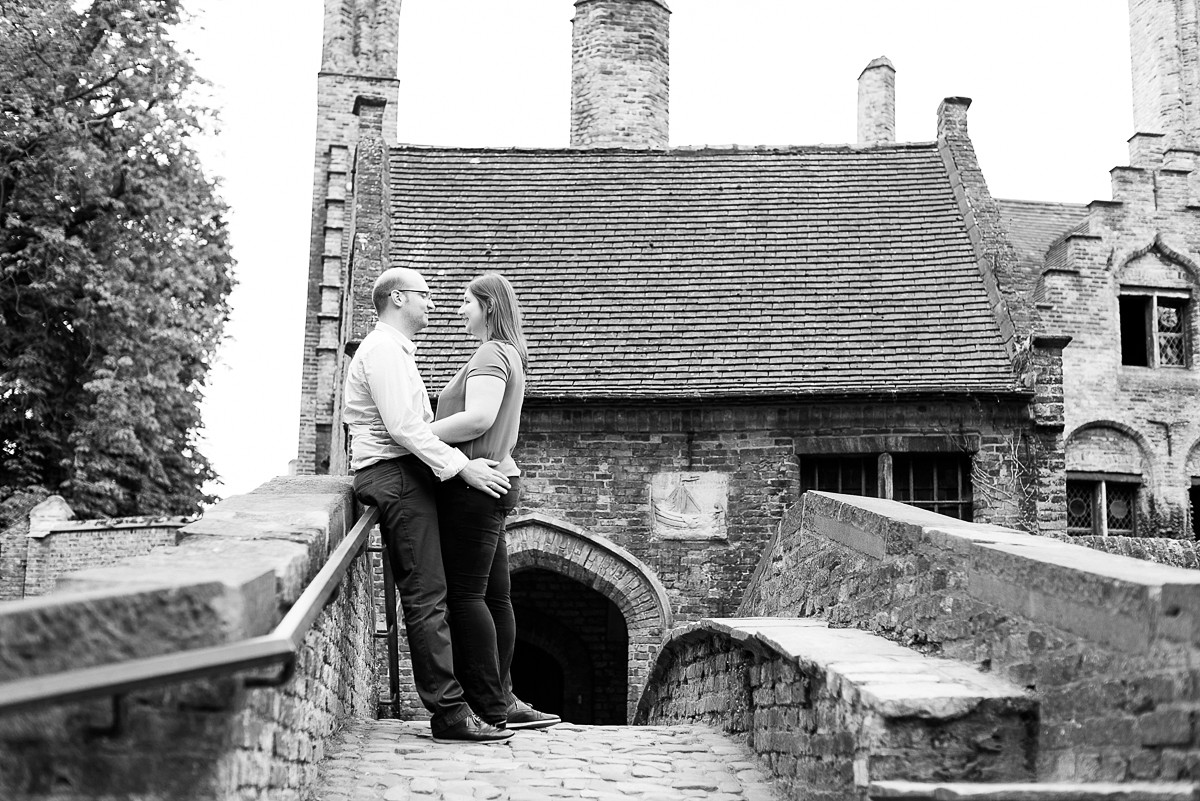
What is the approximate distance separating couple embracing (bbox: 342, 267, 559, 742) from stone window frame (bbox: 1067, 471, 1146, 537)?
17.4 metres

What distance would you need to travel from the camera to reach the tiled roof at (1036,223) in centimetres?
2548

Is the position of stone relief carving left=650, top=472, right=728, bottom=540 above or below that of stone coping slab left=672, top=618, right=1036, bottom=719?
above

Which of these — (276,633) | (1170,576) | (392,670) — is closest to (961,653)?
(1170,576)

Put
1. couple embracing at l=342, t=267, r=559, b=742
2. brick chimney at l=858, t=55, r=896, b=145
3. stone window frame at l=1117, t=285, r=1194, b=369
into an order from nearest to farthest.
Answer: couple embracing at l=342, t=267, r=559, b=742, stone window frame at l=1117, t=285, r=1194, b=369, brick chimney at l=858, t=55, r=896, b=145

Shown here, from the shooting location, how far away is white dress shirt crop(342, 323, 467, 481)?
19.8ft

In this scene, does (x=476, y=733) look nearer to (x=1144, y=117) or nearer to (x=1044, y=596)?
(x=1044, y=596)

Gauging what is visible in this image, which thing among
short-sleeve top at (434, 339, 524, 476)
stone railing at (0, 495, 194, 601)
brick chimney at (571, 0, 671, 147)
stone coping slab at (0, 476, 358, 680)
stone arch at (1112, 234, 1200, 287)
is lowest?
stone coping slab at (0, 476, 358, 680)

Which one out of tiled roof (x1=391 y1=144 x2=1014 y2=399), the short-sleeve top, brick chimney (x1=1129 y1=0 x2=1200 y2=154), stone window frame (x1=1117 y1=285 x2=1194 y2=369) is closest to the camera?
the short-sleeve top

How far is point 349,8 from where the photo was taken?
94.1 feet

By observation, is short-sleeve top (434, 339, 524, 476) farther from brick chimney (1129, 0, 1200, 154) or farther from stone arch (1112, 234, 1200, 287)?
brick chimney (1129, 0, 1200, 154)

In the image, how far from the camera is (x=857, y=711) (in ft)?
15.9

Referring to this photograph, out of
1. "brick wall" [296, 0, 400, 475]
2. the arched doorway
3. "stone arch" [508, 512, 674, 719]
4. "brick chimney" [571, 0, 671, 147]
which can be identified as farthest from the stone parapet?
"brick chimney" [571, 0, 671, 147]

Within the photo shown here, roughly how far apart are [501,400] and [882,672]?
7.57 ft

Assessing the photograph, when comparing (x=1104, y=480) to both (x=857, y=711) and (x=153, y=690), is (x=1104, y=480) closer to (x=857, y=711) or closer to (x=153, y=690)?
(x=857, y=711)
